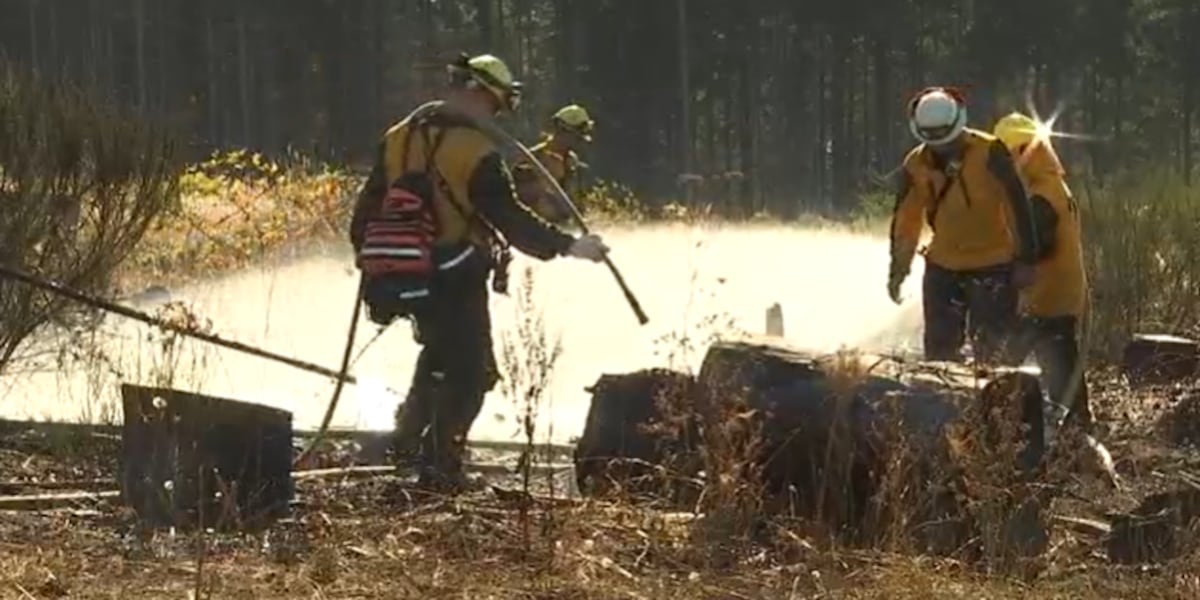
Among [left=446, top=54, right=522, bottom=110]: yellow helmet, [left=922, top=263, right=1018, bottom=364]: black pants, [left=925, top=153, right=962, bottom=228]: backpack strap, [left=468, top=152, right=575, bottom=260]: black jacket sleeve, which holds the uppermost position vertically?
[left=446, top=54, right=522, bottom=110]: yellow helmet

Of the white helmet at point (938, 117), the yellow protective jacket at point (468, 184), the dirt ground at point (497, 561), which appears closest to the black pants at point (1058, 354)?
the white helmet at point (938, 117)

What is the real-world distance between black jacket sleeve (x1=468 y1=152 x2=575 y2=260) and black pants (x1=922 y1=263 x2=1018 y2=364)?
6.62 feet

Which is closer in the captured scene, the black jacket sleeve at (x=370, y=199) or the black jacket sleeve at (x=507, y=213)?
the black jacket sleeve at (x=507, y=213)

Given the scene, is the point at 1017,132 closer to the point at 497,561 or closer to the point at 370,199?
the point at 370,199

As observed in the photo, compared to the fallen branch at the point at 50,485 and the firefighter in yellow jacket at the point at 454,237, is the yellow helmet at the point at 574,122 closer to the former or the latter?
the firefighter in yellow jacket at the point at 454,237

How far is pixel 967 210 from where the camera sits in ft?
27.5

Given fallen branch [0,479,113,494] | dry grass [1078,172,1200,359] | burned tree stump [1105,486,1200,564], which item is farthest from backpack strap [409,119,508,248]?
dry grass [1078,172,1200,359]

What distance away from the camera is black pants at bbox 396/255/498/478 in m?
7.25

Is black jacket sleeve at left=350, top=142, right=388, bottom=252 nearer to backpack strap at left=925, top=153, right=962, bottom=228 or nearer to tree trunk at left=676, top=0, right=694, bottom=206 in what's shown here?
backpack strap at left=925, top=153, right=962, bottom=228

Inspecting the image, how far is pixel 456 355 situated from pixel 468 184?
0.67 meters

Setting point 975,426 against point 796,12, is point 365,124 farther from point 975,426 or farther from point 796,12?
point 975,426

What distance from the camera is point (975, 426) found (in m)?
5.50

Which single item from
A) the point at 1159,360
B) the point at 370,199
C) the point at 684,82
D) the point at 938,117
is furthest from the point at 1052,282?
the point at 684,82

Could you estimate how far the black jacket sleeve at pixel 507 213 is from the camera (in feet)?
23.1
